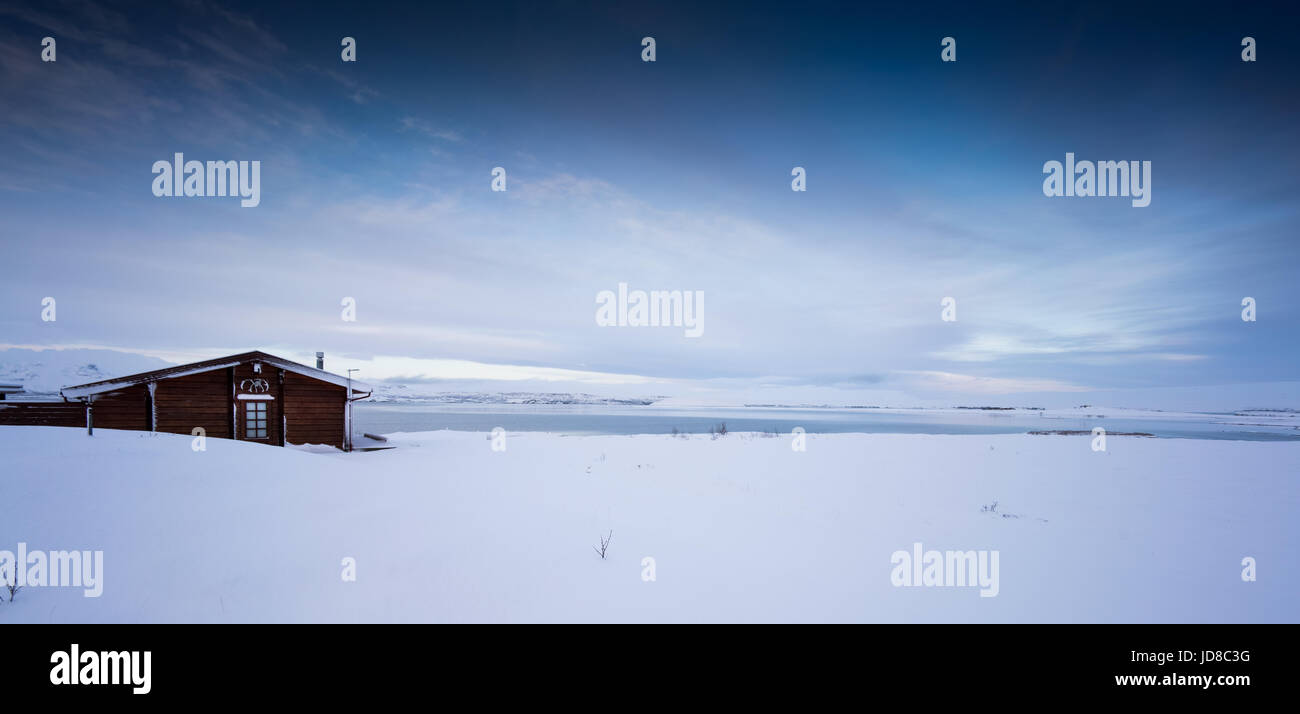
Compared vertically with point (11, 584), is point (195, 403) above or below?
above

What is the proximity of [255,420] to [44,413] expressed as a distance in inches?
505

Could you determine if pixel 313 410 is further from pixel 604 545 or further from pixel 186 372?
pixel 604 545

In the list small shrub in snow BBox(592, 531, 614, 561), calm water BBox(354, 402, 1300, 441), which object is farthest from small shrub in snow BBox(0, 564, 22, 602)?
calm water BBox(354, 402, 1300, 441)

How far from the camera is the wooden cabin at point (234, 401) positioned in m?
19.5

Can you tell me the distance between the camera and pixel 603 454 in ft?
70.4

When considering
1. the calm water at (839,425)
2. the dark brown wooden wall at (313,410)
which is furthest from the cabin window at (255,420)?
the calm water at (839,425)

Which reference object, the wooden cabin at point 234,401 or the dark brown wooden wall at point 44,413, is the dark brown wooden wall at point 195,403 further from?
the dark brown wooden wall at point 44,413

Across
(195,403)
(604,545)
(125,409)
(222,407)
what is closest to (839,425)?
(222,407)

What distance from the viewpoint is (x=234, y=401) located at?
66.6 ft

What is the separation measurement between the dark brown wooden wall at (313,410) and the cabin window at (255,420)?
83 cm

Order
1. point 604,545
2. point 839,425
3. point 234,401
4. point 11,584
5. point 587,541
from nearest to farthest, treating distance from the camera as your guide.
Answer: point 11,584 → point 604,545 → point 587,541 → point 234,401 → point 839,425

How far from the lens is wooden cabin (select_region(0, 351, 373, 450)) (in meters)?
19.5
